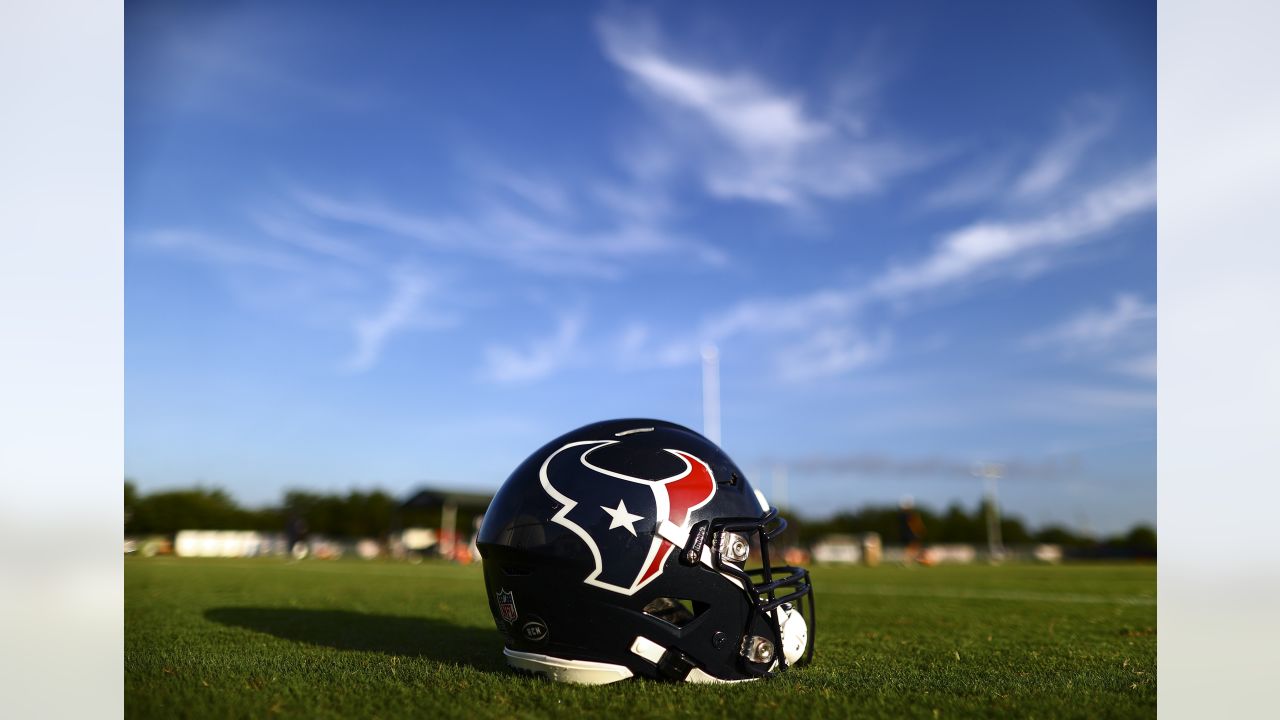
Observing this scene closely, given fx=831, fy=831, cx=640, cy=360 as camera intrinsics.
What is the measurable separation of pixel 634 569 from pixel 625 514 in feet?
0.81

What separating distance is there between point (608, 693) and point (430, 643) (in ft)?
7.68

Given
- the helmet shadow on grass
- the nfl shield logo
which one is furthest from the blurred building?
the nfl shield logo

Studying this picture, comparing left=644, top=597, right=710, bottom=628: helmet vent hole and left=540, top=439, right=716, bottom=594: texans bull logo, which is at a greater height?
left=540, top=439, right=716, bottom=594: texans bull logo

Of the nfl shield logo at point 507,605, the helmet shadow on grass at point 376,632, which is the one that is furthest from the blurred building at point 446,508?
the nfl shield logo at point 507,605

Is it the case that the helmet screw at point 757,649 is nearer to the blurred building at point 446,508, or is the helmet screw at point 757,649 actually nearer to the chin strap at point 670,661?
the chin strap at point 670,661

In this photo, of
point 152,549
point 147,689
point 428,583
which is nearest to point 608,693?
point 147,689

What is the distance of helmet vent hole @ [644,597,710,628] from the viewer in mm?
3861

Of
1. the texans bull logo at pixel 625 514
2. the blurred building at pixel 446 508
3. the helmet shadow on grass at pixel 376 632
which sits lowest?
the blurred building at pixel 446 508

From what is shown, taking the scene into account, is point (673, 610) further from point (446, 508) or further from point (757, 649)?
point (446, 508)

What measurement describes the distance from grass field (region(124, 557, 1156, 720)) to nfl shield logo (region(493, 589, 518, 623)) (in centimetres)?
29

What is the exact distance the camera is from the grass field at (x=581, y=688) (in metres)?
3.40

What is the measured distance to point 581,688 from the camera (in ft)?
12.2

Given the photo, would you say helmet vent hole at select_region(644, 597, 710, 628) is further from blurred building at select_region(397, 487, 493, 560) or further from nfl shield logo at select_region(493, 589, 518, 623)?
blurred building at select_region(397, 487, 493, 560)

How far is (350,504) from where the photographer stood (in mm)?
60094
